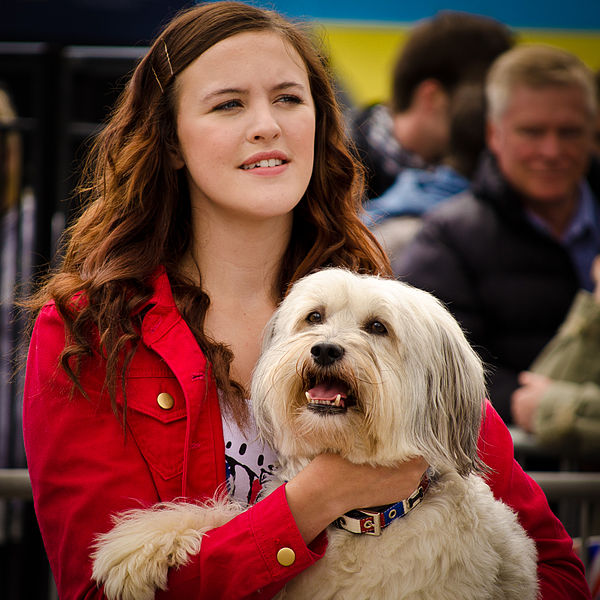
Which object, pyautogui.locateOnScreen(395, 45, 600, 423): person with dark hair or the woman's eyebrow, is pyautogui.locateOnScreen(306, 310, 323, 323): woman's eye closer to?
the woman's eyebrow

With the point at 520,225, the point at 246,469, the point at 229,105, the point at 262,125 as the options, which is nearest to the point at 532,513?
the point at 246,469

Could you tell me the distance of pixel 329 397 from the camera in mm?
2268

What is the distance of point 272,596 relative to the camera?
2232 millimetres

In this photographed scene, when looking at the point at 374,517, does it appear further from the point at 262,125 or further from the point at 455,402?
the point at 262,125

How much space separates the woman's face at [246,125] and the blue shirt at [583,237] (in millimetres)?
2320

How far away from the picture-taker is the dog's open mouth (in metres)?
2.25

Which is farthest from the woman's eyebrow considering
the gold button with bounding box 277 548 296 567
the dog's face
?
the gold button with bounding box 277 548 296 567

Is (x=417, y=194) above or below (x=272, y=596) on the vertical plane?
above

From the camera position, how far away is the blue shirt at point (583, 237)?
451 centimetres

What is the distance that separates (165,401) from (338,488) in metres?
0.53

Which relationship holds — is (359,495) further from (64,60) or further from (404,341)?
(64,60)

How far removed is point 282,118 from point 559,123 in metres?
2.72

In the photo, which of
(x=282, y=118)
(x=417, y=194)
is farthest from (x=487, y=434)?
(x=417, y=194)

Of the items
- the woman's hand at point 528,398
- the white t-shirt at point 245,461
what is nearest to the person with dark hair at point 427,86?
the woman's hand at point 528,398
